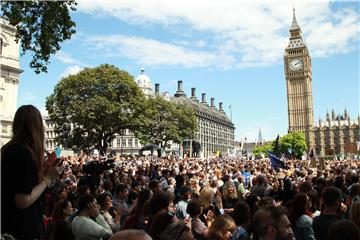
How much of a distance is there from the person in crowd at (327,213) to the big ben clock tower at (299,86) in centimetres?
14450

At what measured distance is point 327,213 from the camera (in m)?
5.58

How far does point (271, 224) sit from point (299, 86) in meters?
149

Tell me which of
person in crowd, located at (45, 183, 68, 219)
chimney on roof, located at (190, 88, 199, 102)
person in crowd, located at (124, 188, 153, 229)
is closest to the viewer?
person in crowd, located at (124, 188, 153, 229)

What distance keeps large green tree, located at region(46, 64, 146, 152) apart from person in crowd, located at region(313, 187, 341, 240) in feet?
140

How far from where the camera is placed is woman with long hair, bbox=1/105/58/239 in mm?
2971

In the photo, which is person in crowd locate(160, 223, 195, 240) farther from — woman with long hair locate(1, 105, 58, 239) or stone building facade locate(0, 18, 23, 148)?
stone building facade locate(0, 18, 23, 148)

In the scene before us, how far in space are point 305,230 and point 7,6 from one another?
1225 centimetres

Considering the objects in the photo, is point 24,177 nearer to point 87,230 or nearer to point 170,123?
point 87,230

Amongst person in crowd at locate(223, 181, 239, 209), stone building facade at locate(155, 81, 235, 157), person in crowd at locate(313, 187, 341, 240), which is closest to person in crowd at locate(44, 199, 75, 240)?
person in crowd at locate(313, 187, 341, 240)

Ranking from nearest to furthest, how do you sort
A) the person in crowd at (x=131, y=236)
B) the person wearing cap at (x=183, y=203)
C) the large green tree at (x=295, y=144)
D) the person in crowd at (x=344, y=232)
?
the person in crowd at (x=131, y=236)
the person in crowd at (x=344, y=232)
the person wearing cap at (x=183, y=203)
the large green tree at (x=295, y=144)

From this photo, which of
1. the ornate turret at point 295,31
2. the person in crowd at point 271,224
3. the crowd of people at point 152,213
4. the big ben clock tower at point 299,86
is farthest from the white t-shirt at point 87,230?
the ornate turret at point 295,31

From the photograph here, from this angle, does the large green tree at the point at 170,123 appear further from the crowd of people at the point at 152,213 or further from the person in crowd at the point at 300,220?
the person in crowd at the point at 300,220

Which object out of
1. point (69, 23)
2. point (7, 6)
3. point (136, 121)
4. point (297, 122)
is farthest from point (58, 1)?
point (297, 122)

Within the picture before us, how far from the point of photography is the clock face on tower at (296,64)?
144 metres
